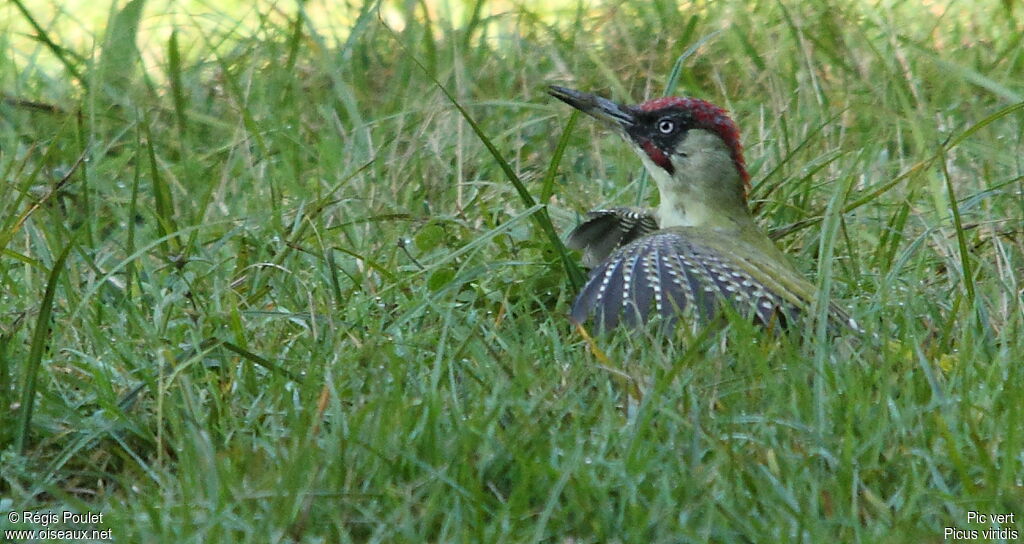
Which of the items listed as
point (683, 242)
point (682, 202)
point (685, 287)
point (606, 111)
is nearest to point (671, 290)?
point (685, 287)

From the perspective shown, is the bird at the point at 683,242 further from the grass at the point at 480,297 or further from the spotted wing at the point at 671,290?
the grass at the point at 480,297

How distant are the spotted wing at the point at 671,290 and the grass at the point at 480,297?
11 cm

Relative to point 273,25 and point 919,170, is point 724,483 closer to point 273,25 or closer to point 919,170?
point 919,170

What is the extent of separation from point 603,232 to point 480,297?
0.60m

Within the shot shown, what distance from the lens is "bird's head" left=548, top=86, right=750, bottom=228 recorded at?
15.0ft

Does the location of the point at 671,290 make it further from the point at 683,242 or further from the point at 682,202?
the point at 682,202

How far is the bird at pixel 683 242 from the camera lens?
12.3 ft

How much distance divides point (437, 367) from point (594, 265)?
127 cm

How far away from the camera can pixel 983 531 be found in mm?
2480

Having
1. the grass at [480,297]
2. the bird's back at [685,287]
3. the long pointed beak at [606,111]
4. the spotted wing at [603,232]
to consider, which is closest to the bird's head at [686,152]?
the long pointed beak at [606,111]

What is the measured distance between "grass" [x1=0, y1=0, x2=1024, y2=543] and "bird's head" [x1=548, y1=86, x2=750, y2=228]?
11cm

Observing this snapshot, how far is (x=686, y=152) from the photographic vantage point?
4668mm

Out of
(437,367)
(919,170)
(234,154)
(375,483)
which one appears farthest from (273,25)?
(375,483)

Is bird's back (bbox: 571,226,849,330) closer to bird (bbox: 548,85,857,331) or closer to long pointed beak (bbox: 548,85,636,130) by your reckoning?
bird (bbox: 548,85,857,331)
